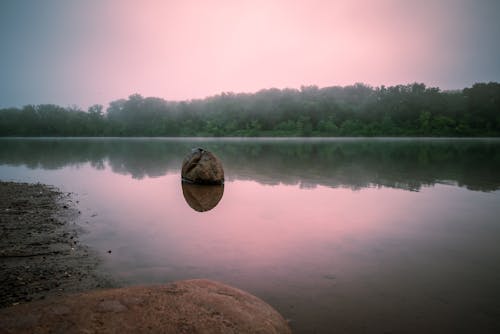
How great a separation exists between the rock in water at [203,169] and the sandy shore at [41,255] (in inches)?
196

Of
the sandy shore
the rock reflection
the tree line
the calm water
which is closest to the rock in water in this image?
the rock reflection

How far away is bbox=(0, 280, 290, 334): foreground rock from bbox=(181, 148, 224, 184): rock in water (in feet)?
30.9

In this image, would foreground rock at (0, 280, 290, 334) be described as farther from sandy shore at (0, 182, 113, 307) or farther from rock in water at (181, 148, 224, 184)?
rock in water at (181, 148, 224, 184)

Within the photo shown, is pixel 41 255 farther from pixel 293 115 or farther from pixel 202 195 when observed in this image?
pixel 293 115

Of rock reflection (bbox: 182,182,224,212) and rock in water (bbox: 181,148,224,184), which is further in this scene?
rock in water (bbox: 181,148,224,184)

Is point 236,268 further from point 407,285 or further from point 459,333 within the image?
point 459,333

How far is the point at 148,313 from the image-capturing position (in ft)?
8.72

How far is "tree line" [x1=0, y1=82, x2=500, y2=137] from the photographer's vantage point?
278 ft

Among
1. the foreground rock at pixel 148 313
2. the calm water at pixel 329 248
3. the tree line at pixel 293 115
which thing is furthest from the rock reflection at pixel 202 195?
the tree line at pixel 293 115

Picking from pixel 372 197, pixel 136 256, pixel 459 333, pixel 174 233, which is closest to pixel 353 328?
pixel 459 333

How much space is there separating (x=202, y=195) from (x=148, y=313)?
26.8 ft

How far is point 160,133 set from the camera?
10588cm

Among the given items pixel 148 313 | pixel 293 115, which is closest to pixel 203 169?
pixel 148 313

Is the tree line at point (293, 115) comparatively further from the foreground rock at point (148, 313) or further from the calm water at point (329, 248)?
the foreground rock at point (148, 313)
